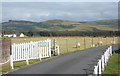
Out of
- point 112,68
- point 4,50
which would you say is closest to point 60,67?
point 112,68

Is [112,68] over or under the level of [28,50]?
under

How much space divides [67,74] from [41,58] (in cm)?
840

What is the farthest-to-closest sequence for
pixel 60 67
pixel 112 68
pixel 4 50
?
pixel 4 50 → pixel 60 67 → pixel 112 68

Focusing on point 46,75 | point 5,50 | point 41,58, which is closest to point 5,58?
point 5,50

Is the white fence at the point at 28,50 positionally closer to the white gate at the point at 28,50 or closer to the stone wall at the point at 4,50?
the white gate at the point at 28,50

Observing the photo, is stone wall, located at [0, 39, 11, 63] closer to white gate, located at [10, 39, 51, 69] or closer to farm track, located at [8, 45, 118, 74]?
white gate, located at [10, 39, 51, 69]

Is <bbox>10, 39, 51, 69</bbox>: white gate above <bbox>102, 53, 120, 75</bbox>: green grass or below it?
above

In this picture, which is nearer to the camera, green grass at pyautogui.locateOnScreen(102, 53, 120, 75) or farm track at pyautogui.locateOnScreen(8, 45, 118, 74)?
farm track at pyautogui.locateOnScreen(8, 45, 118, 74)

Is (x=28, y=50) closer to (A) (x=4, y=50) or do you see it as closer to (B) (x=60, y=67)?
(A) (x=4, y=50)

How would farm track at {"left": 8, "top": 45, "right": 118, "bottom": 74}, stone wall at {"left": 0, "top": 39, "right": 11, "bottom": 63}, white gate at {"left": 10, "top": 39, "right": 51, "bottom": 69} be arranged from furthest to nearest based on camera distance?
white gate at {"left": 10, "top": 39, "right": 51, "bottom": 69} → stone wall at {"left": 0, "top": 39, "right": 11, "bottom": 63} → farm track at {"left": 8, "top": 45, "right": 118, "bottom": 74}

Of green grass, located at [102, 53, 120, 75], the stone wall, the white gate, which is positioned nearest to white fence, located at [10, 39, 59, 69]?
the white gate

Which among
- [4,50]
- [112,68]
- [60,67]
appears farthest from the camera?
[4,50]

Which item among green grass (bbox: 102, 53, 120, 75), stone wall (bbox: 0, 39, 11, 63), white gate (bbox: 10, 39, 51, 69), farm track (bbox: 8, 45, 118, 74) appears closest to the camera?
farm track (bbox: 8, 45, 118, 74)

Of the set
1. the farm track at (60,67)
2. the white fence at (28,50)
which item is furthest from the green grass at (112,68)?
the white fence at (28,50)
